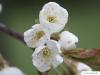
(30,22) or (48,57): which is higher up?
(48,57)

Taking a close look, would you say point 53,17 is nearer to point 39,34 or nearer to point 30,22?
point 39,34

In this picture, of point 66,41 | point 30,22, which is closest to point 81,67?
point 66,41

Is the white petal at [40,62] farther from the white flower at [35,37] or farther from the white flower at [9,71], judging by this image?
the white flower at [9,71]

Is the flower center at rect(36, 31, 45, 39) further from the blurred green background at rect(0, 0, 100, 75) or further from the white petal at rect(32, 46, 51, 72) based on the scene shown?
the blurred green background at rect(0, 0, 100, 75)

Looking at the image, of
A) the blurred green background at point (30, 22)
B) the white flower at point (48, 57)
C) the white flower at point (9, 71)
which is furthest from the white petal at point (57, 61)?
the blurred green background at point (30, 22)

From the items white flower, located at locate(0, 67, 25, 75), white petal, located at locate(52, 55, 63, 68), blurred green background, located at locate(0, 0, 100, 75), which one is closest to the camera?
white petal, located at locate(52, 55, 63, 68)

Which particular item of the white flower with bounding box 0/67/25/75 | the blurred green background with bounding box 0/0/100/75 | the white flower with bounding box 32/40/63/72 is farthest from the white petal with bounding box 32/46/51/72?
the blurred green background with bounding box 0/0/100/75
